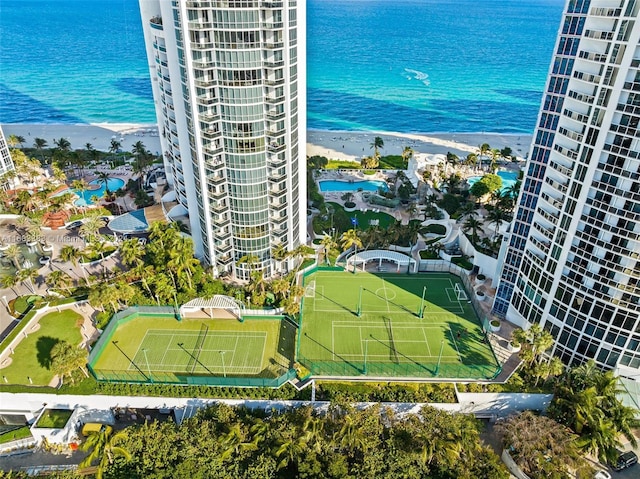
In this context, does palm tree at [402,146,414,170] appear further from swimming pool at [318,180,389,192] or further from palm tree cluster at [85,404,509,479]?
palm tree cluster at [85,404,509,479]

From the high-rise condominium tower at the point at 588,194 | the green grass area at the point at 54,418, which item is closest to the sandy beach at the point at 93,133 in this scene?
the green grass area at the point at 54,418

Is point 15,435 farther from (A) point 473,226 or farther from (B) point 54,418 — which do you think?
(A) point 473,226

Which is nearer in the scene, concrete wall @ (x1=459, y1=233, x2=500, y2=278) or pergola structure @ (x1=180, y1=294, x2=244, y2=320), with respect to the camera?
pergola structure @ (x1=180, y1=294, x2=244, y2=320)

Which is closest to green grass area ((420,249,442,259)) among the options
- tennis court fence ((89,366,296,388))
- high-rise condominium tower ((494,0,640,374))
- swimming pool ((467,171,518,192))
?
high-rise condominium tower ((494,0,640,374))

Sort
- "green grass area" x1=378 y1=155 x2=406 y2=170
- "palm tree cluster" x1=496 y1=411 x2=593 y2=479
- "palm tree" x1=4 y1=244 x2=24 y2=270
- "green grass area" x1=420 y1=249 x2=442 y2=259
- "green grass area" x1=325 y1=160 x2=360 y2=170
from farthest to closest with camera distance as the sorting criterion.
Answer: "green grass area" x1=378 y1=155 x2=406 y2=170
"green grass area" x1=325 y1=160 x2=360 y2=170
"green grass area" x1=420 y1=249 x2=442 y2=259
"palm tree" x1=4 y1=244 x2=24 y2=270
"palm tree cluster" x1=496 y1=411 x2=593 y2=479

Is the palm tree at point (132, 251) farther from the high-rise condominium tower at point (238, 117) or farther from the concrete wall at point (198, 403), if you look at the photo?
the concrete wall at point (198, 403)

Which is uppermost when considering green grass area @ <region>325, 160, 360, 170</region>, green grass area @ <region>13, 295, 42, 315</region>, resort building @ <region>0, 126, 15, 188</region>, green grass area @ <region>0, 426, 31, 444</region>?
resort building @ <region>0, 126, 15, 188</region>

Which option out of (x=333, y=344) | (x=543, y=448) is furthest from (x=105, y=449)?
(x=543, y=448)
